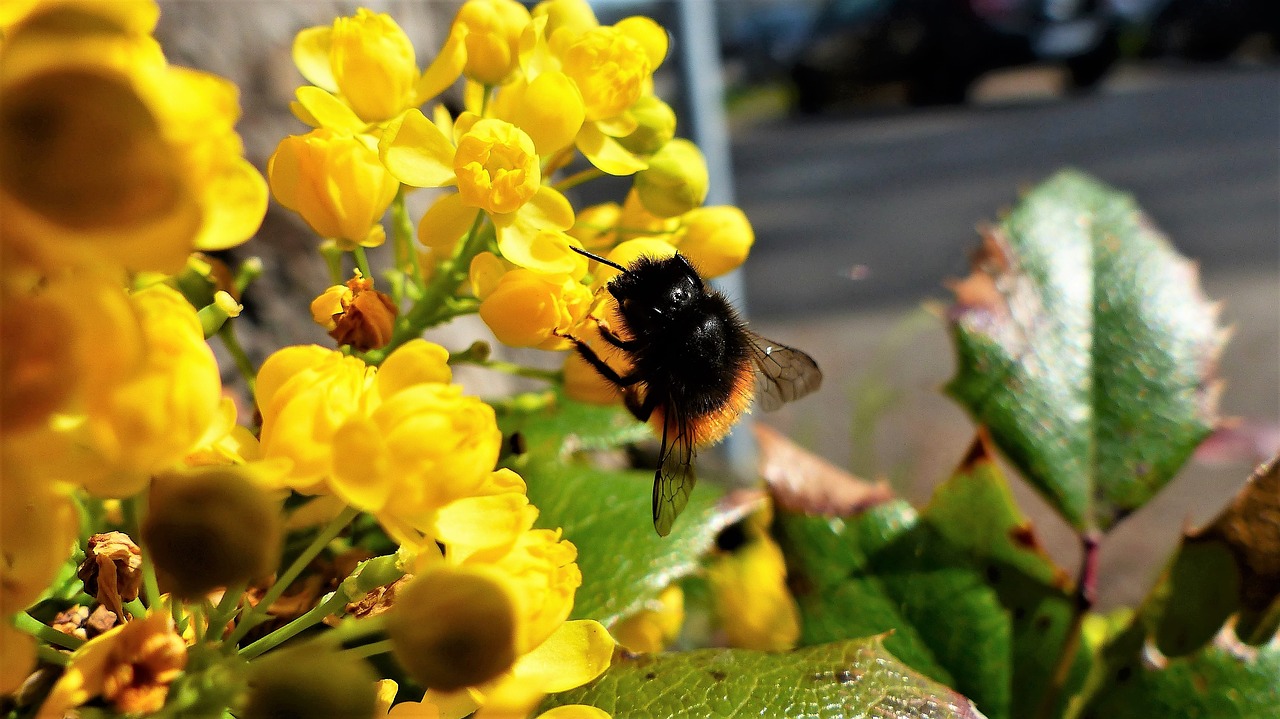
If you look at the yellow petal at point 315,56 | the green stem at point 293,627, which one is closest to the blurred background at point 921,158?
the yellow petal at point 315,56

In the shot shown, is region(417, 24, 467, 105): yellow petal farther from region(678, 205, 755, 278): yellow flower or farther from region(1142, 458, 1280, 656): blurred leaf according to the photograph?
region(1142, 458, 1280, 656): blurred leaf

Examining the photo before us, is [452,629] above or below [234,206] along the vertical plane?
below

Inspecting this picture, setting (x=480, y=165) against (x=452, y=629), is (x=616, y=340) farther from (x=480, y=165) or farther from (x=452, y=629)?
(x=452, y=629)

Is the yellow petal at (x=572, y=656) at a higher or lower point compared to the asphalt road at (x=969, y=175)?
higher

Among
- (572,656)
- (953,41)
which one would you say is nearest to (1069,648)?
(572,656)

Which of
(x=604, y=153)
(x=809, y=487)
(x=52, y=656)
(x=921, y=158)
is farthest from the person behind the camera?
(x=921, y=158)

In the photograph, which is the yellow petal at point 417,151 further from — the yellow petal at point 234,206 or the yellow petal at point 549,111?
the yellow petal at point 234,206

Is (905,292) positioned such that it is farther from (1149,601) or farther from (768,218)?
(1149,601)
